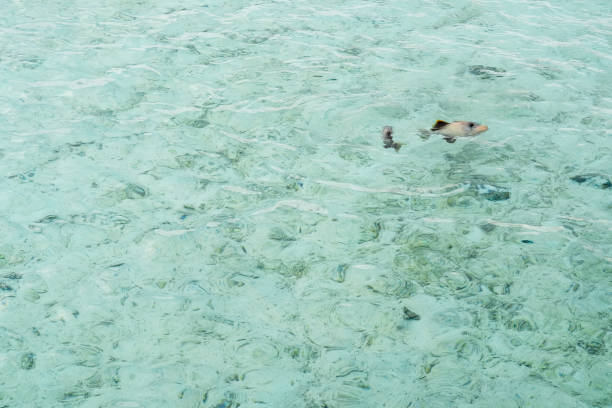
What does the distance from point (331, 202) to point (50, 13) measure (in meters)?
4.73

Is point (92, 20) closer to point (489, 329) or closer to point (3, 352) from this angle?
point (3, 352)

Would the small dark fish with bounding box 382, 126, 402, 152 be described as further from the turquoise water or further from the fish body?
the fish body

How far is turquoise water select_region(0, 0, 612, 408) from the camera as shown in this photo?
278cm

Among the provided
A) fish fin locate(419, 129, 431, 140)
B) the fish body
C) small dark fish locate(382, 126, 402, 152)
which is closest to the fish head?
the fish body

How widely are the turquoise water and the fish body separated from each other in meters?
0.06

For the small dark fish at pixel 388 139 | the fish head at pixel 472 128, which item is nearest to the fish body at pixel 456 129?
the fish head at pixel 472 128

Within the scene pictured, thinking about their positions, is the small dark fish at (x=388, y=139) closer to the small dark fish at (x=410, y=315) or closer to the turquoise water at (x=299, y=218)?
the turquoise water at (x=299, y=218)

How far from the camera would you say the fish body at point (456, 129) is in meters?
4.60

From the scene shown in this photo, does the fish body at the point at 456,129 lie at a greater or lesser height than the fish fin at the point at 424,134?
greater

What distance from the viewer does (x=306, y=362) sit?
2.82 metres

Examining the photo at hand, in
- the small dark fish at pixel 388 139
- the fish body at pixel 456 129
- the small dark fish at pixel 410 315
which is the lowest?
the small dark fish at pixel 410 315

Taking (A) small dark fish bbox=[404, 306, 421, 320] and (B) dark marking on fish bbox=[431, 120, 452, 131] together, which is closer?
(A) small dark fish bbox=[404, 306, 421, 320]

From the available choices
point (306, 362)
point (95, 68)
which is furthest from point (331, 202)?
point (95, 68)

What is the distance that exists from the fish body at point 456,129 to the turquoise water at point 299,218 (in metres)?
0.06
